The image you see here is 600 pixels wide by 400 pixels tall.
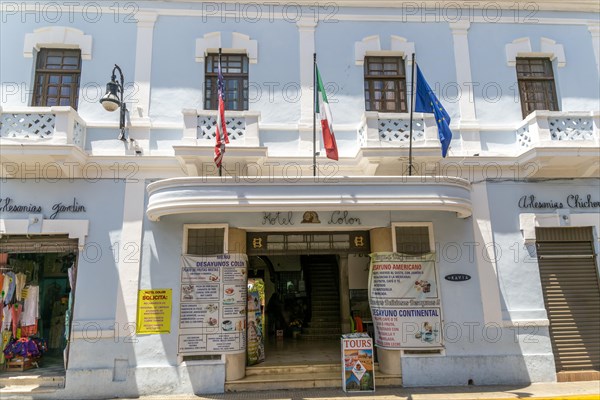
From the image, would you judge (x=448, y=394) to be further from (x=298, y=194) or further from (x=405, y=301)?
(x=298, y=194)

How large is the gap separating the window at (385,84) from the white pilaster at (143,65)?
5116 mm

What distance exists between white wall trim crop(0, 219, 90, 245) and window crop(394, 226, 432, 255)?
6.62 metres

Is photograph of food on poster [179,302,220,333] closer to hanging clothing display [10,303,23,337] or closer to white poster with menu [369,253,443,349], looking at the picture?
white poster with menu [369,253,443,349]

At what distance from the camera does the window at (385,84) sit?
10.7 meters

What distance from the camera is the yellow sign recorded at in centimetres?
903

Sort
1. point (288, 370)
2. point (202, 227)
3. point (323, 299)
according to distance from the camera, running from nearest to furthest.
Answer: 1. point (288, 370)
2. point (202, 227)
3. point (323, 299)

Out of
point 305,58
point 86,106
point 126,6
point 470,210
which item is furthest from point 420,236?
point 126,6

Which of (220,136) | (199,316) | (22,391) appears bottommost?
(22,391)

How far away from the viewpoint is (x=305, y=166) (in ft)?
33.0

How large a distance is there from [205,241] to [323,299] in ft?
22.8

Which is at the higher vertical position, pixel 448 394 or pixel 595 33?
pixel 595 33

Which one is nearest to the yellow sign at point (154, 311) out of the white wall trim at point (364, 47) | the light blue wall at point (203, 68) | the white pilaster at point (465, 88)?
the light blue wall at point (203, 68)

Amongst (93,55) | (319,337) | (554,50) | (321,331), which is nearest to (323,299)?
(321,331)

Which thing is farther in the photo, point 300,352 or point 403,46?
point 300,352
